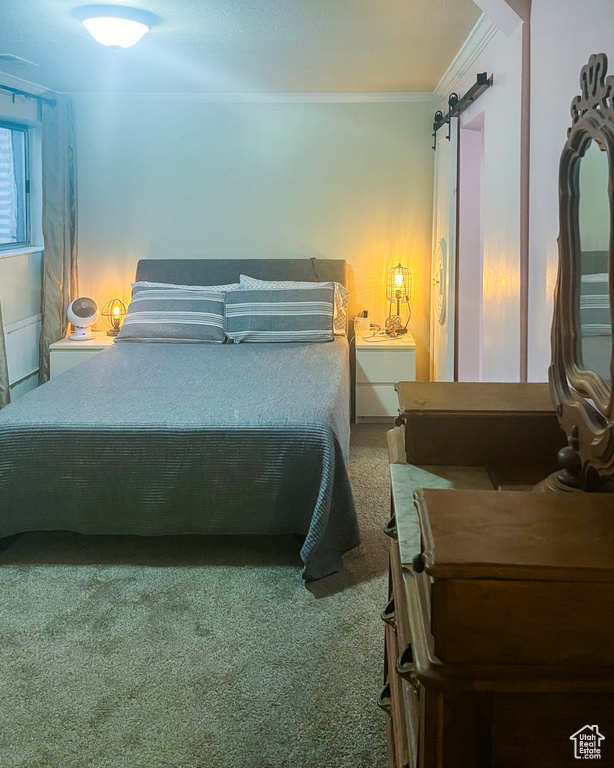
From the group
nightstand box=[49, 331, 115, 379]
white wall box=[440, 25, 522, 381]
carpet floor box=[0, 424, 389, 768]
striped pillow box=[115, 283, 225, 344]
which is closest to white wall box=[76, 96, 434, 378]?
striped pillow box=[115, 283, 225, 344]

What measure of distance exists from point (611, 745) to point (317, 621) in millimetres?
1646

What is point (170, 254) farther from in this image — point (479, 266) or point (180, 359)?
point (479, 266)

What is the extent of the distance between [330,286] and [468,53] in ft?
5.52

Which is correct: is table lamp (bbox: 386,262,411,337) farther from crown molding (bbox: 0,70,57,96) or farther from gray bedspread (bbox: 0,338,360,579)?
crown molding (bbox: 0,70,57,96)

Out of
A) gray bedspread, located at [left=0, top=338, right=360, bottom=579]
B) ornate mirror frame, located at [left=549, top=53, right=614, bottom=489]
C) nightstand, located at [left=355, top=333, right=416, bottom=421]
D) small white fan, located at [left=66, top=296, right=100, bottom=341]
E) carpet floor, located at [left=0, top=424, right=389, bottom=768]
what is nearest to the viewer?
ornate mirror frame, located at [left=549, top=53, right=614, bottom=489]

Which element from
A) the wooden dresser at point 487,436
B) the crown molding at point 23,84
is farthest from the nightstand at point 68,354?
the wooden dresser at point 487,436

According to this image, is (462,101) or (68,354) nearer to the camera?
(462,101)

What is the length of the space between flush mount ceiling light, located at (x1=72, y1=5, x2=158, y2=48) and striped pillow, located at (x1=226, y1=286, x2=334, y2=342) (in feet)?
5.86

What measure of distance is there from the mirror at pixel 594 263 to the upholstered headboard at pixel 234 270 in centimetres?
380

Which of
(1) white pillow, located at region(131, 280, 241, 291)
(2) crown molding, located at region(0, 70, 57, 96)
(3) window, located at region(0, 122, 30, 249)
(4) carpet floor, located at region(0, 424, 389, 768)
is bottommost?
(4) carpet floor, located at region(0, 424, 389, 768)

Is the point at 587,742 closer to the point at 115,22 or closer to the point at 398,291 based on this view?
the point at 115,22

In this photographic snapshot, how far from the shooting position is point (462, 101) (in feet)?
11.9

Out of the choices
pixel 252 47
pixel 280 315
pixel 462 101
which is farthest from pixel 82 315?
pixel 462 101

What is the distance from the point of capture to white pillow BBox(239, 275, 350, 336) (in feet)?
15.9
